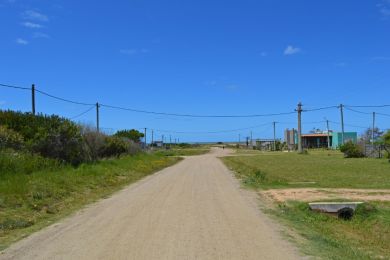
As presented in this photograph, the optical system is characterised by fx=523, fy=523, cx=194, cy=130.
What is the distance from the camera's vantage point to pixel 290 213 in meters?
14.8

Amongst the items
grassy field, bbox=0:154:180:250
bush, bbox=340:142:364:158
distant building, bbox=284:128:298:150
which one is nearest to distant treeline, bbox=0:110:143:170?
grassy field, bbox=0:154:180:250

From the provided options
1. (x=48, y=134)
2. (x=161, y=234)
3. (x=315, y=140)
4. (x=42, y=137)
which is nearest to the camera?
(x=161, y=234)

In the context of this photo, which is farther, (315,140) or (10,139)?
(315,140)

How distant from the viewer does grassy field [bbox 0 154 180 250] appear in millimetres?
12797

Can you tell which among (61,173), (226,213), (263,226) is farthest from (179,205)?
(61,173)

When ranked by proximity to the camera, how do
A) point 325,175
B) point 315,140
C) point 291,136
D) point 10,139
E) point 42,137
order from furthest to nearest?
point 291,136 < point 315,140 < point 325,175 < point 42,137 < point 10,139

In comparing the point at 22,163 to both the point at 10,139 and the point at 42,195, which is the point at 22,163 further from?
the point at 42,195

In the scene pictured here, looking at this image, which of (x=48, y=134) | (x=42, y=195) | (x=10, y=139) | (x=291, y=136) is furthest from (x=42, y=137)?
(x=291, y=136)

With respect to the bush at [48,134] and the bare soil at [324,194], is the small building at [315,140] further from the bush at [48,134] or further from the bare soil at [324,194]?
the bare soil at [324,194]

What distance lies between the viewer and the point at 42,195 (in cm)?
1725

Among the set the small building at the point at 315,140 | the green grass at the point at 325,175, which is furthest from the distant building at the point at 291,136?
the green grass at the point at 325,175

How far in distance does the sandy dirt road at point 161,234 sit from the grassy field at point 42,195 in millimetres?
784

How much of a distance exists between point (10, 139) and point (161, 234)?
1572 cm

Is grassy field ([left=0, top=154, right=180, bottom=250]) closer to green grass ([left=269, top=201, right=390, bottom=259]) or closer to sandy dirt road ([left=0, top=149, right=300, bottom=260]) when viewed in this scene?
sandy dirt road ([left=0, top=149, right=300, bottom=260])
